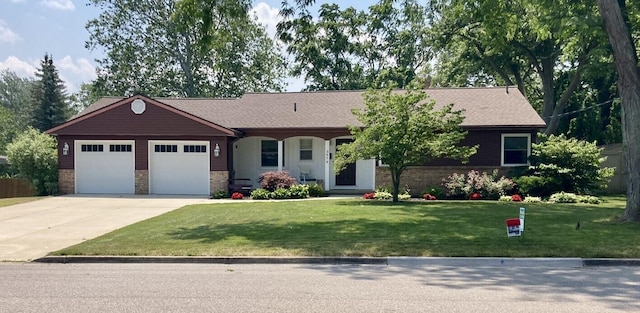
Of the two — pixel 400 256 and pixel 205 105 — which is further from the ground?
pixel 205 105

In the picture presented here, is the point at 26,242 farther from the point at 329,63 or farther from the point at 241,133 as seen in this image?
the point at 329,63

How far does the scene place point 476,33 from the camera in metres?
32.2

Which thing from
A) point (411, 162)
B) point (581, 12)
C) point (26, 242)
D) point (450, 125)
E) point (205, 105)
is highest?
point (581, 12)

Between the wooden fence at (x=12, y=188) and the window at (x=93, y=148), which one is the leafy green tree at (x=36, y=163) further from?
the window at (x=93, y=148)

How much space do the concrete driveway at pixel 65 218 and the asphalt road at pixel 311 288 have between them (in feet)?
5.08

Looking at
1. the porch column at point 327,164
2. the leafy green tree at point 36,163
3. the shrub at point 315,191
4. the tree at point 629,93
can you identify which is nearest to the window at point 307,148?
the porch column at point 327,164

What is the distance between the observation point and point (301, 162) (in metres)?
22.4

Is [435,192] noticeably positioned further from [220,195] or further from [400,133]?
[220,195]

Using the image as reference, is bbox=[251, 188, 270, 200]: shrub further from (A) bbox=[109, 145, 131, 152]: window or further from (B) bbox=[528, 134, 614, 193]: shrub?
(B) bbox=[528, 134, 614, 193]: shrub

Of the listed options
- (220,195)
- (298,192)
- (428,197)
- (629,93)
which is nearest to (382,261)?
(629,93)

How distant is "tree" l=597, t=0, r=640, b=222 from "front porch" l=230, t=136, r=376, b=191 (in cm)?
Answer: 1091

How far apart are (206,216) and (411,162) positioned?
23.7ft

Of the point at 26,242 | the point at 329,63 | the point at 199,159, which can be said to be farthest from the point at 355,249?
the point at 329,63

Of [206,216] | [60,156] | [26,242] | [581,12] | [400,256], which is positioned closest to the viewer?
[400,256]
